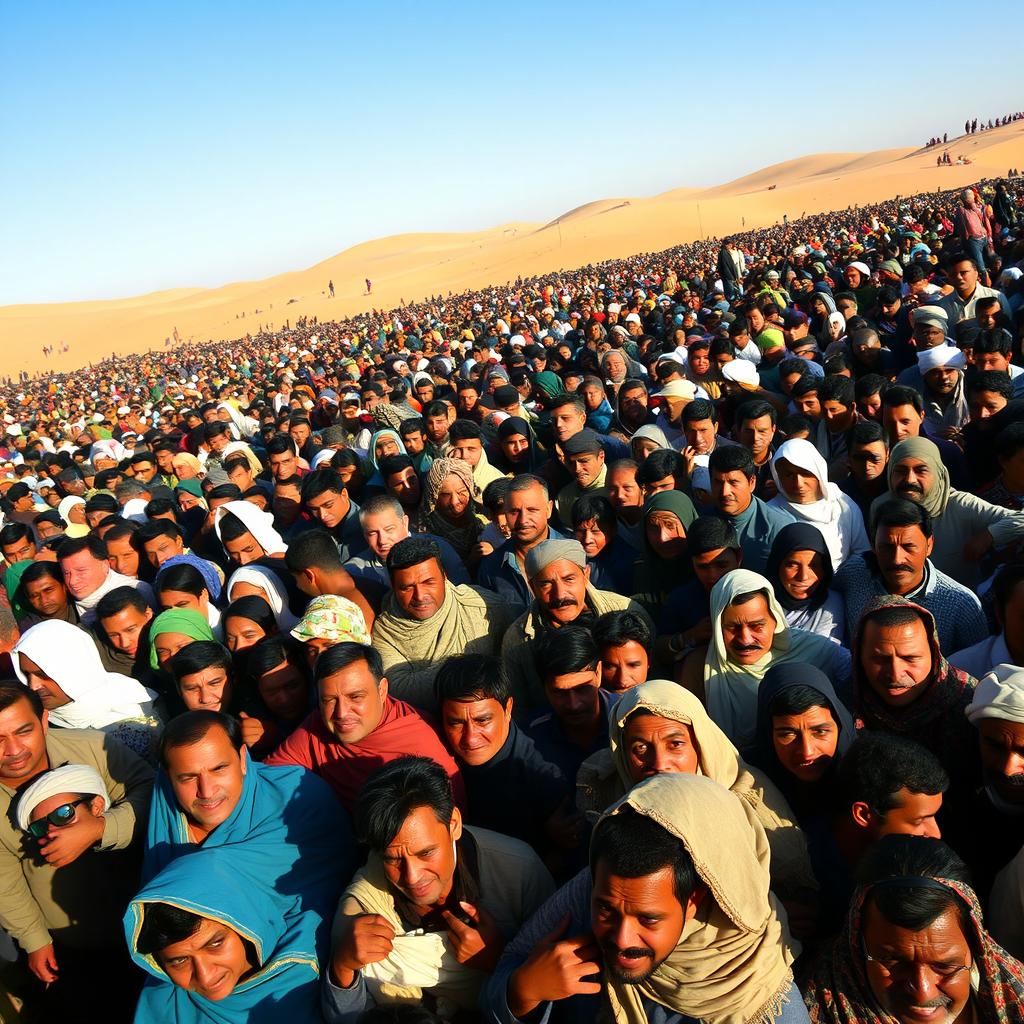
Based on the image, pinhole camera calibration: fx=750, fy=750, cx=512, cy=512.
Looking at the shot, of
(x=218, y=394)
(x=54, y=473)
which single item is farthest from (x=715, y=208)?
(x=54, y=473)

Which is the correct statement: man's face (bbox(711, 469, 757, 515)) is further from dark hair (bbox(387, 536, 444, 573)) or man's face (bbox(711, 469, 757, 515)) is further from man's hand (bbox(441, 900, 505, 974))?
man's hand (bbox(441, 900, 505, 974))

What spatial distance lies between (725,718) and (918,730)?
665 millimetres

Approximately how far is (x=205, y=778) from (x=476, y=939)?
1.00 meters

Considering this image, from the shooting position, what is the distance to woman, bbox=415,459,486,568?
503 centimetres

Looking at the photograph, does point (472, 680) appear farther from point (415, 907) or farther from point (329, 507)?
point (329, 507)

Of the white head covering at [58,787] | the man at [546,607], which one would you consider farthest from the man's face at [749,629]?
the white head covering at [58,787]

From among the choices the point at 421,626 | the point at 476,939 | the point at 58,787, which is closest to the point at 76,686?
the point at 58,787

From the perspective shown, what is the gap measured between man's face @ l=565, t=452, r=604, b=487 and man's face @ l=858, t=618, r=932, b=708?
2.69m

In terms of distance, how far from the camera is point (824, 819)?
2.35m

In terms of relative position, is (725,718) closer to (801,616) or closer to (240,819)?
(801,616)

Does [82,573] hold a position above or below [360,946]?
above

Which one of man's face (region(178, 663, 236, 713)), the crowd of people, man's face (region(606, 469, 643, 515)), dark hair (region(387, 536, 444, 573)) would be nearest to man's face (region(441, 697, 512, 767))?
the crowd of people

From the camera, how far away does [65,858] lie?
2.60 m

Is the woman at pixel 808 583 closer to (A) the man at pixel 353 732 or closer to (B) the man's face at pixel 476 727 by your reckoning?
(B) the man's face at pixel 476 727
